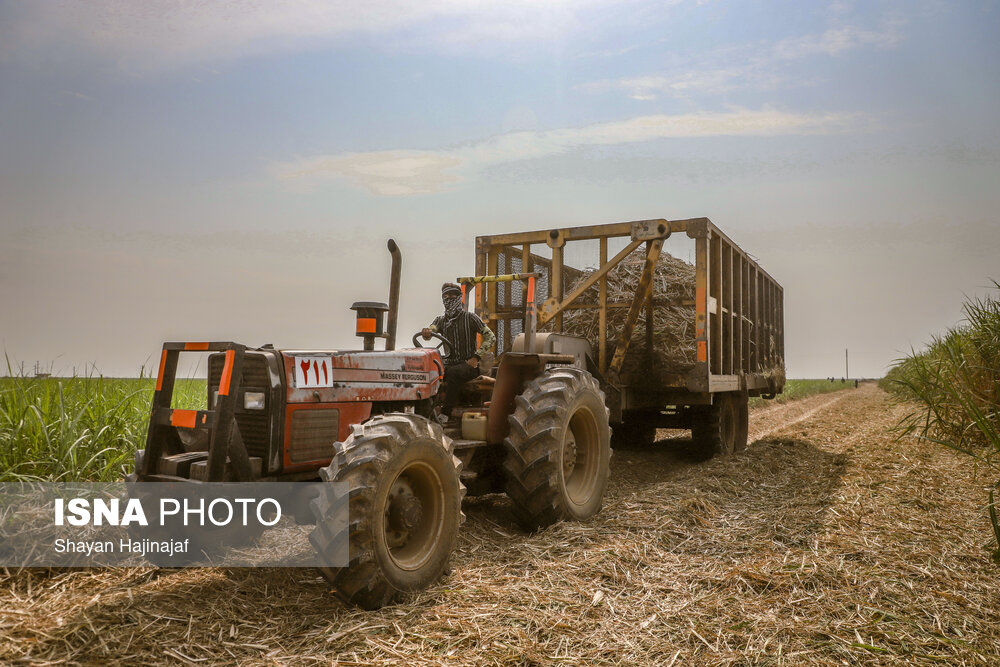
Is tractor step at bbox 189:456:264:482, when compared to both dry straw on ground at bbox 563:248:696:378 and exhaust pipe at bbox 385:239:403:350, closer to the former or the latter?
exhaust pipe at bbox 385:239:403:350

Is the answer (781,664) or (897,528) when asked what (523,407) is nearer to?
(781,664)

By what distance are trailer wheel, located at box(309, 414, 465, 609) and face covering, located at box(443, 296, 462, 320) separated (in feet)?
5.69

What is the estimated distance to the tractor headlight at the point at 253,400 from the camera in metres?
4.31

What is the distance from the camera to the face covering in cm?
588

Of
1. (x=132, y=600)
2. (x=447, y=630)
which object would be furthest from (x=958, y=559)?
(x=132, y=600)

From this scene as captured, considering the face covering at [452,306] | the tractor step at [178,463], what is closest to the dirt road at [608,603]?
the tractor step at [178,463]

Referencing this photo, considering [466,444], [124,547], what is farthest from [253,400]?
[466,444]

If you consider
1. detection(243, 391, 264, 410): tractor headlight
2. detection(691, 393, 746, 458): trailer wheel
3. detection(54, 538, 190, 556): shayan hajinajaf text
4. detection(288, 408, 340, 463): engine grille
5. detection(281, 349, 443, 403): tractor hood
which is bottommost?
detection(54, 538, 190, 556): shayan hajinajaf text

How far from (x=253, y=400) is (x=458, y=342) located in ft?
6.13

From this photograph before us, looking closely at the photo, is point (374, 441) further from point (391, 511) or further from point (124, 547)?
point (124, 547)

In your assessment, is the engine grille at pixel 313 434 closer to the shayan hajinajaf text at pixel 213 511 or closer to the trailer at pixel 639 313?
the shayan hajinajaf text at pixel 213 511

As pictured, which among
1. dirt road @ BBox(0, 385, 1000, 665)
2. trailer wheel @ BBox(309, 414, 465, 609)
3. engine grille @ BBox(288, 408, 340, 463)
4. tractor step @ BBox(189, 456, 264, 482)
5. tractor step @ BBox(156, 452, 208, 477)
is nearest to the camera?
dirt road @ BBox(0, 385, 1000, 665)

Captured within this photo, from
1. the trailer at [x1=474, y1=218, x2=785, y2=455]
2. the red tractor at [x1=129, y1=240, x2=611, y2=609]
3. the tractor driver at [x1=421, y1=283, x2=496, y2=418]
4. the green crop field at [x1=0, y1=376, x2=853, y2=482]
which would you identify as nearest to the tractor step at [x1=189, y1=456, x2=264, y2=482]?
the red tractor at [x1=129, y1=240, x2=611, y2=609]

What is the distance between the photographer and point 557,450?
5395mm
